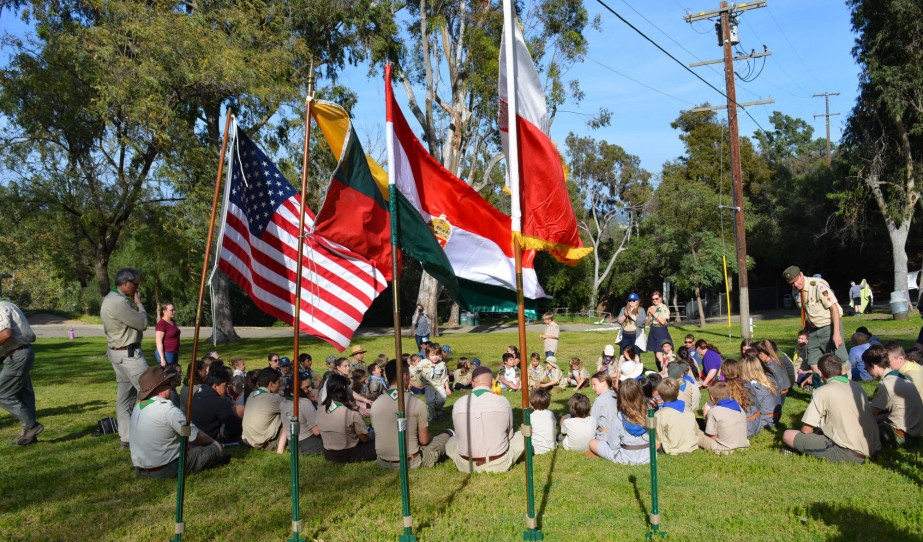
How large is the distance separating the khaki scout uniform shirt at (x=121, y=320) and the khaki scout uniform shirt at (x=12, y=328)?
1381 millimetres

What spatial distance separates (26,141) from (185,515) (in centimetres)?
1947

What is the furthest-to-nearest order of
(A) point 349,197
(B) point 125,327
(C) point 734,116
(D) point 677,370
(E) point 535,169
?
(C) point 734,116 < (D) point 677,370 < (B) point 125,327 < (E) point 535,169 < (A) point 349,197

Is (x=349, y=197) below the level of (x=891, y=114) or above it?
below

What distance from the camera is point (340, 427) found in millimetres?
7980

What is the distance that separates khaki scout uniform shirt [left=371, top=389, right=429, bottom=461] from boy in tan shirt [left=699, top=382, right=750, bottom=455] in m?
3.25

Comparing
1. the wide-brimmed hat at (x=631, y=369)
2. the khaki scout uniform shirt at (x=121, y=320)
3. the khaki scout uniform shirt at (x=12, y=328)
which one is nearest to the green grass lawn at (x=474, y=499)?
the khaki scout uniform shirt at (x=12, y=328)

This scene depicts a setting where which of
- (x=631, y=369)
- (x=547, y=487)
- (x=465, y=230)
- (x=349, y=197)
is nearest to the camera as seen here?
(x=349, y=197)

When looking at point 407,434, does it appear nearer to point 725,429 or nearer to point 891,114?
point 725,429

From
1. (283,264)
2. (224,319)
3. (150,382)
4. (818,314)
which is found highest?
(283,264)

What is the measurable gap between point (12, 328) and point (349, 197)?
5770 millimetres

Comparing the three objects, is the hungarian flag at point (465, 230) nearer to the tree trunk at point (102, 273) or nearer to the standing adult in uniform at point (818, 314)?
the standing adult in uniform at point (818, 314)

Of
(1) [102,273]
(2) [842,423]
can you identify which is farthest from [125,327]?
(1) [102,273]

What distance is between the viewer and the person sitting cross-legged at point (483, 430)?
7.27 m

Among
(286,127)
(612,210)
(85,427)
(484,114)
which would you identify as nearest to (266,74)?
(286,127)
